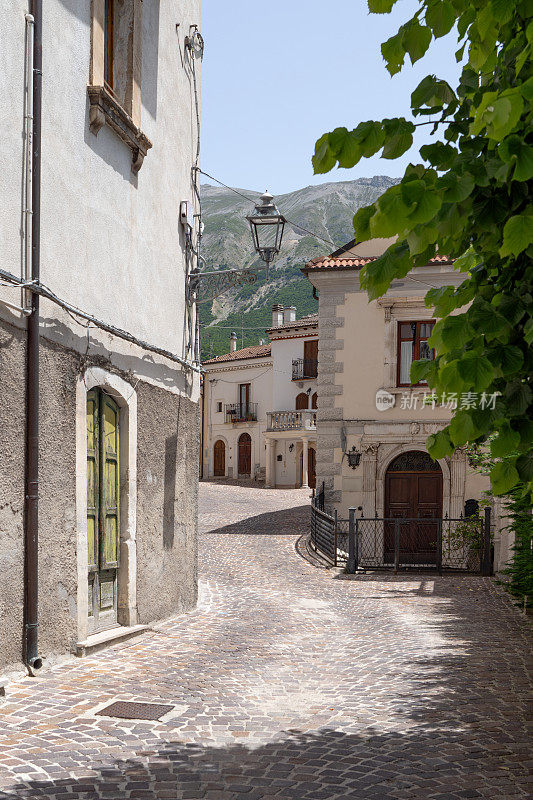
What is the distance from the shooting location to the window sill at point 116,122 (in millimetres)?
7891

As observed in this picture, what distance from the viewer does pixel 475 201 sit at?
10.1 ft

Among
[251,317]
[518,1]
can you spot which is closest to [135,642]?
[518,1]

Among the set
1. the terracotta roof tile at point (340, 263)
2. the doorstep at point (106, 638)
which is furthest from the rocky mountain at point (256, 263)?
the doorstep at point (106, 638)

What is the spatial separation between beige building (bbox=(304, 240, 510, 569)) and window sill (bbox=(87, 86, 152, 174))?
11.7 meters

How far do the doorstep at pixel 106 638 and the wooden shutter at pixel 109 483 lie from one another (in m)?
0.66

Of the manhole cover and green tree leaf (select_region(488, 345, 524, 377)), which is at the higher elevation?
green tree leaf (select_region(488, 345, 524, 377))

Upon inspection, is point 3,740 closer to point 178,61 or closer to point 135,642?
point 135,642

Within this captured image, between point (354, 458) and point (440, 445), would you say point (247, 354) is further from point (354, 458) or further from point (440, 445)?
point (440, 445)

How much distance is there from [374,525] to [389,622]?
363 inches

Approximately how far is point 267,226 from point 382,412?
386 inches

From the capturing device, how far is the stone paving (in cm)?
451

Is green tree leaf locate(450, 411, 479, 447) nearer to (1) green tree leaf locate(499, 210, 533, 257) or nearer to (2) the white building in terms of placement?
(1) green tree leaf locate(499, 210, 533, 257)

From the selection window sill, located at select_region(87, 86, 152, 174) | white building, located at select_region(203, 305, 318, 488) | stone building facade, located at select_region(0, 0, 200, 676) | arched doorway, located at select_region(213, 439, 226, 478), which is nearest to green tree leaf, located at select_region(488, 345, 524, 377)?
stone building facade, located at select_region(0, 0, 200, 676)

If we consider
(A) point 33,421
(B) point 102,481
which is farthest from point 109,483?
(A) point 33,421
